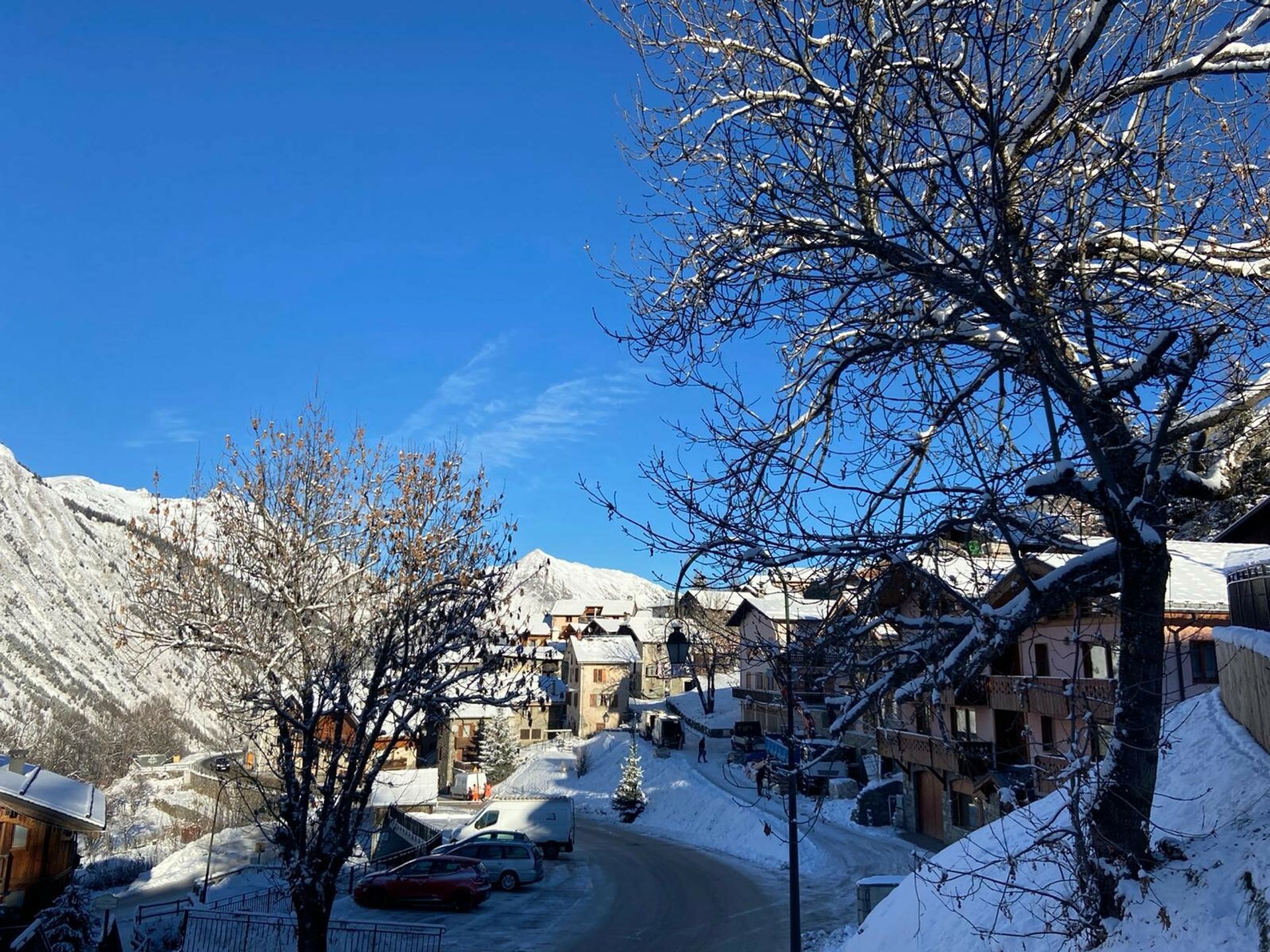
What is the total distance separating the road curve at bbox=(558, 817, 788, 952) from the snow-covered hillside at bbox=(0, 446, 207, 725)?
184ft

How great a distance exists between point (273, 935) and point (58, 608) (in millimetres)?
134631

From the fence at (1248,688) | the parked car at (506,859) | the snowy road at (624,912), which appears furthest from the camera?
the parked car at (506,859)

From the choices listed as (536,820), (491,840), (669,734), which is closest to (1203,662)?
(491,840)

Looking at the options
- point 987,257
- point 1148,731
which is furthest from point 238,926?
point 987,257

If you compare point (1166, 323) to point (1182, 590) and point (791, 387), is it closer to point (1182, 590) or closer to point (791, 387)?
point (791, 387)

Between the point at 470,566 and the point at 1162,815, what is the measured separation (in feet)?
33.9

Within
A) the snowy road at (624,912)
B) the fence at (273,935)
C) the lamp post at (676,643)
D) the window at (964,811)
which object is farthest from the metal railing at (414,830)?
the lamp post at (676,643)

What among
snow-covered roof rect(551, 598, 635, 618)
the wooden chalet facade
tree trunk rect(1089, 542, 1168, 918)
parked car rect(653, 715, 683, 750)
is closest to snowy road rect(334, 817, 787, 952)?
the wooden chalet facade

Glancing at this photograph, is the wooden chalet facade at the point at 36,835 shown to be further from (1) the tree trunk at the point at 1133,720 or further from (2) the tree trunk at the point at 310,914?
(1) the tree trunk at the point at 1133,720

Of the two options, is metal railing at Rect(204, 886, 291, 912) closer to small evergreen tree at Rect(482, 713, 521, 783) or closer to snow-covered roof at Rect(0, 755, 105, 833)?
snow-covered roof at Rect(0, 755, 105, 833)

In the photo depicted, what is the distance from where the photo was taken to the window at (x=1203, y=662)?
20.8 meters

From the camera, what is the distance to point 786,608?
1107 cm

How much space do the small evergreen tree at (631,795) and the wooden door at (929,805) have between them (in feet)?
49.1

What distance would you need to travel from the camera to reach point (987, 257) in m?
5.49
